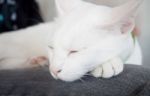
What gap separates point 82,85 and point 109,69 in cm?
7

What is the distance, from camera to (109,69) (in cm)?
68

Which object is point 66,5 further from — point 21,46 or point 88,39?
point 21,46

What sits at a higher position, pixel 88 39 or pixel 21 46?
pixel 88 39

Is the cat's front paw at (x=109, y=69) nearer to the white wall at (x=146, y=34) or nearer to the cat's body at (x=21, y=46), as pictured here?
the cat's body at (x=21, y=46)

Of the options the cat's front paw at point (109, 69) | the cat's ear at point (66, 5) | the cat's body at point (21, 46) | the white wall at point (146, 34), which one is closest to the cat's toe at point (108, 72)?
the cat's front paw at point (109, 69)

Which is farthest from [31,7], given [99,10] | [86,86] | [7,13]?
[86,86]

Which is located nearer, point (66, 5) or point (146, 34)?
point (66, 5)

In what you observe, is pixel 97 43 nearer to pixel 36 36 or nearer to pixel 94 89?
pixel 94 89

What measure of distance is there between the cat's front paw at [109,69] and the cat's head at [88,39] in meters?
0.01

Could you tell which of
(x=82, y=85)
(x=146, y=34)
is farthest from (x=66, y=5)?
(x=146, y=34)

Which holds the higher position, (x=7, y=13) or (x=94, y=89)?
(x=94, y=89)

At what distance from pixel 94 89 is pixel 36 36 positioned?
1.60 ft

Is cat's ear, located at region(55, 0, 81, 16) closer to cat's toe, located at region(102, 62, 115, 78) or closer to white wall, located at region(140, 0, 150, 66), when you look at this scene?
cat's toe, located at region(102, 62, 115, 78)

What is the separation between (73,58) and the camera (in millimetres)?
660
